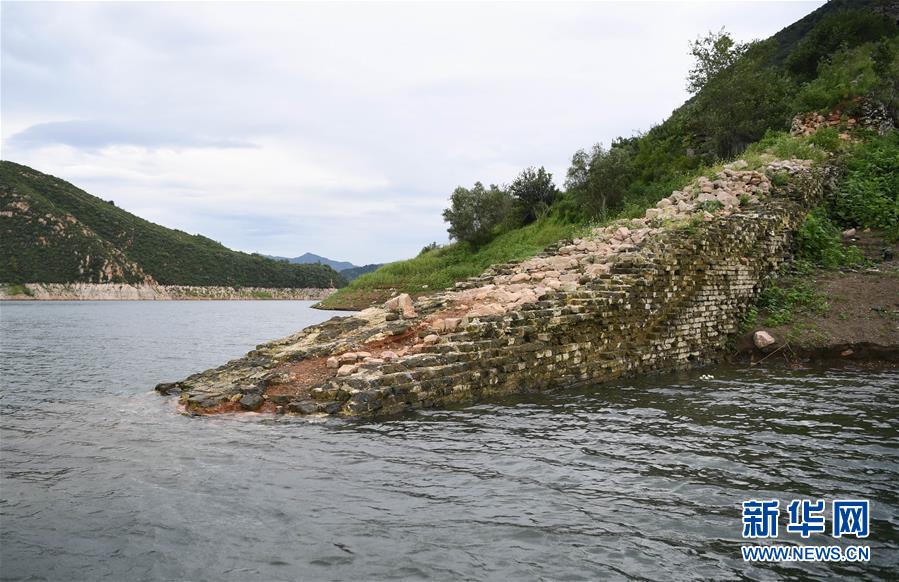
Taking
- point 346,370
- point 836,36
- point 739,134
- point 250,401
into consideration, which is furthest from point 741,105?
point 250,401

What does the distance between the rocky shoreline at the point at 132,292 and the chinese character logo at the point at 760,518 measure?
343ft

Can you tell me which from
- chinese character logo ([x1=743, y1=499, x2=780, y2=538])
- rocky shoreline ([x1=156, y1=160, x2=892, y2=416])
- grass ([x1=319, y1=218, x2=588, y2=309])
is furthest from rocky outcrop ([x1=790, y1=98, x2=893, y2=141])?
chinese character logo ([x1=743, y1=499, x2=780, y2=538])

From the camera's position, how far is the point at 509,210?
4966 centimetres

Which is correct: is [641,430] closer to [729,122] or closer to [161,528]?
[161,528]

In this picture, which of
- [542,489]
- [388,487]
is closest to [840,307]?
[542,489]

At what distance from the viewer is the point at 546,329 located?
1136 centimetres

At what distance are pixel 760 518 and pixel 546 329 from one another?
654 centimetres

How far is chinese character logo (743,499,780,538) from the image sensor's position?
474cm

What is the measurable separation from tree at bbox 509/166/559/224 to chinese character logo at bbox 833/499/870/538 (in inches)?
1632

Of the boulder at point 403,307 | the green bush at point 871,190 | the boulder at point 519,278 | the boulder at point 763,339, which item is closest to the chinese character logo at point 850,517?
the boulder at point 403,307

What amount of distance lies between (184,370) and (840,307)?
18.0 meters

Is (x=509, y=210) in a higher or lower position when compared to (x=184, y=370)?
higher

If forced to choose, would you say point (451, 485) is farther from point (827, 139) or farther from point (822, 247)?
point (827, 139)

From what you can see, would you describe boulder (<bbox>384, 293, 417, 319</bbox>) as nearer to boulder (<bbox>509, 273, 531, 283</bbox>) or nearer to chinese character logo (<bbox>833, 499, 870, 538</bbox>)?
boulder (<bbox>509, 273, 531, 283</bbox>)
